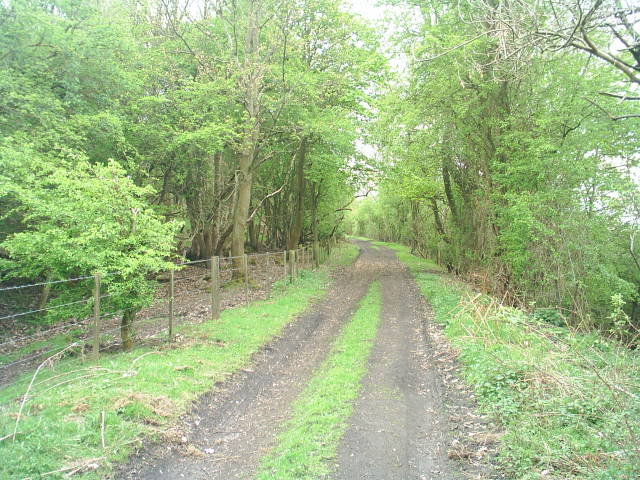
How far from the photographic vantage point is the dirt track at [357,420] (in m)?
4.88

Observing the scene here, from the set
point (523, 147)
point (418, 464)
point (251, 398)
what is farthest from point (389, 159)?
point (418, 464)

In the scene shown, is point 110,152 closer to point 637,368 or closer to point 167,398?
point 167,398

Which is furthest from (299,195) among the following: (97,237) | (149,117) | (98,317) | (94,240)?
(98,317)

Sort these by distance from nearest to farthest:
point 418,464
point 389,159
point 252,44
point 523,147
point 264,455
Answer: point 418,464, point 264,455, point 523,147, point 252,44, point 389,159

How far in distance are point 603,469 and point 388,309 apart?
35.3 ft

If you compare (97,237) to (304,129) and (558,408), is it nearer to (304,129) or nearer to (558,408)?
(558,408)

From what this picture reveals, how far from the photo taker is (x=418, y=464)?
4945 mm

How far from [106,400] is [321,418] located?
119 inches

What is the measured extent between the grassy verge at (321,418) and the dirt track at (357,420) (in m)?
0.17

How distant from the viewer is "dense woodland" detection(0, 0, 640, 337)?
8.27 meters

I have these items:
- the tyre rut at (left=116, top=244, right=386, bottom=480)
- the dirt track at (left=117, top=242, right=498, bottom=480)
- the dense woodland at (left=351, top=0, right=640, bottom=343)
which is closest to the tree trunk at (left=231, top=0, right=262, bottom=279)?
the dense woodland at (left=351, top=0, right=640, bottom=343)

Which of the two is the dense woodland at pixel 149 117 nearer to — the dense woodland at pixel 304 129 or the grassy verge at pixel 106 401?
the dense woodland at pixel 304 129

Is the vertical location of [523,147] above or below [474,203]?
above

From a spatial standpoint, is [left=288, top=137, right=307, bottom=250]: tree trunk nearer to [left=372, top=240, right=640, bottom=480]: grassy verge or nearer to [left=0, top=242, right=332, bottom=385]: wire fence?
[left=0, top=242, right=332, bottom=385]: wire fence
